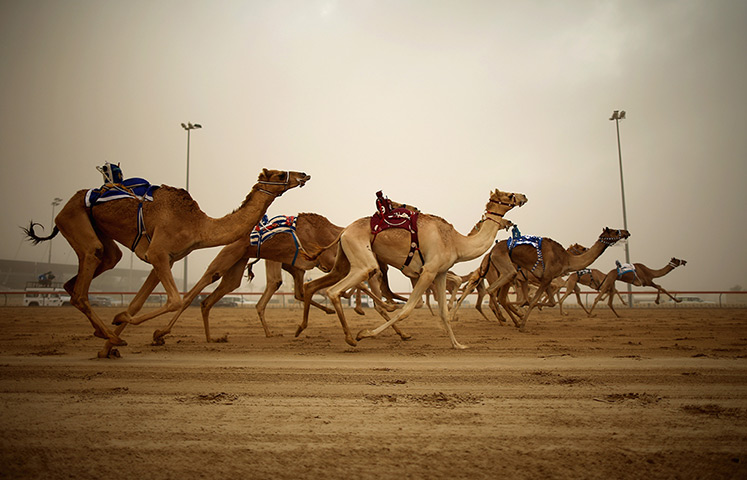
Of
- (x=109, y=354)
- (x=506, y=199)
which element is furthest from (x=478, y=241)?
(x=109, y=354)

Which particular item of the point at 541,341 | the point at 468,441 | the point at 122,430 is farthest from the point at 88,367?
the point at 541,341

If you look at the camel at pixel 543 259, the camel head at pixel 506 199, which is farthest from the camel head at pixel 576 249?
the camel head at pixel 506 199

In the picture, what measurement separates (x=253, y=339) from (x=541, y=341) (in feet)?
19.2

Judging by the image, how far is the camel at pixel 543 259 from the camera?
41.3 feet

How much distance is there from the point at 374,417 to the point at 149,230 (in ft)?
16.9

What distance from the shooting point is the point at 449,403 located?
349cm

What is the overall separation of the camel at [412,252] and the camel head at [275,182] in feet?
4.15

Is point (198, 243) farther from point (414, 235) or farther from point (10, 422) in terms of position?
point (10, 422)

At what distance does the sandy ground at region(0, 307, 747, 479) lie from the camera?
2.25 meters

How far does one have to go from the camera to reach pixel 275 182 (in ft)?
23.8

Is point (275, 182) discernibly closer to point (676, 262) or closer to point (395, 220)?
point (395, 220)

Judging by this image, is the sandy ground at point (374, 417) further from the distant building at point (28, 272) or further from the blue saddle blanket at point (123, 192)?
the distant building at point (28, 272)

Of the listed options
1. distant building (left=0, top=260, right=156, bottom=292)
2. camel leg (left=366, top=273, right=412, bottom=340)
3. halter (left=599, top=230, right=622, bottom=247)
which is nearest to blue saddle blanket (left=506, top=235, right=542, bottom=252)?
halter (left=599, top=230, right=622, bottom=247)

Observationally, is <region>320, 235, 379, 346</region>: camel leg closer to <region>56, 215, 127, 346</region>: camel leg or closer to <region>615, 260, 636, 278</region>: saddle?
<region>56, 215, 127, 346</region>: camel leg
